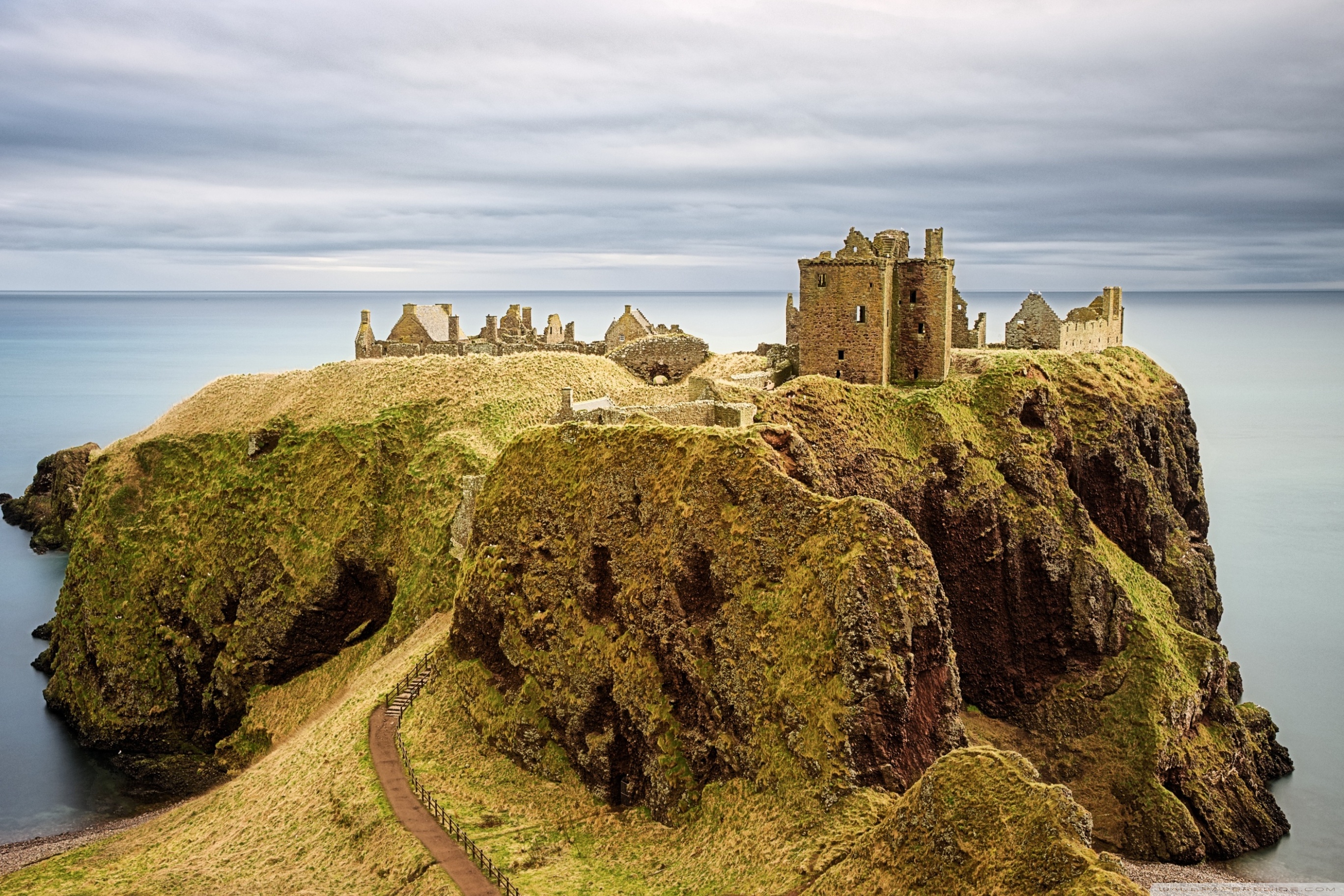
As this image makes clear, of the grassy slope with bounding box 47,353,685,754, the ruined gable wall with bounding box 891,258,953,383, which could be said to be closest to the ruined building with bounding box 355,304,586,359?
the grassy slope with bounding box 47,353,685,754

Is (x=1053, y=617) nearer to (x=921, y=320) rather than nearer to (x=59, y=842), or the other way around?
(x=921, y=320)

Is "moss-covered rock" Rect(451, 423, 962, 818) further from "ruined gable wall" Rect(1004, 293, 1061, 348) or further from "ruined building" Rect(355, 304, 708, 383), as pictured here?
"ruined gable wall" Rect(1004, 293, 1061, 348)

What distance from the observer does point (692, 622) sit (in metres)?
46.0

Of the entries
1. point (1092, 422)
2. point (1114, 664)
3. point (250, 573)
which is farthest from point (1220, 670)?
point (250, 573)

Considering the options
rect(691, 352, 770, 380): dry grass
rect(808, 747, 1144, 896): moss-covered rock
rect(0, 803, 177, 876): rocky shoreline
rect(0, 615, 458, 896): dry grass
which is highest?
rect(691, 352, 770, 380): dry grass

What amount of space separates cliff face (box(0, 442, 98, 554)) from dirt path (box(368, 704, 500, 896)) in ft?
251

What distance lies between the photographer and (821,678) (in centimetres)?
4162

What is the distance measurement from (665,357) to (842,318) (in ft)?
58.4

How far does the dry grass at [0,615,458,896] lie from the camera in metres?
44.3

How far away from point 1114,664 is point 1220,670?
6.80m

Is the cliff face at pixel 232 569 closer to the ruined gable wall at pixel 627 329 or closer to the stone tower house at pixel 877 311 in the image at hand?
the stone tower house at pixel 877 311

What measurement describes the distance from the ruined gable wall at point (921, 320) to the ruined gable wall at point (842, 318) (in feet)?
8.05

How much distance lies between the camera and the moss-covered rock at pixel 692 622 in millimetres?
41250

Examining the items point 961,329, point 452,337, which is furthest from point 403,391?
point 961,329
